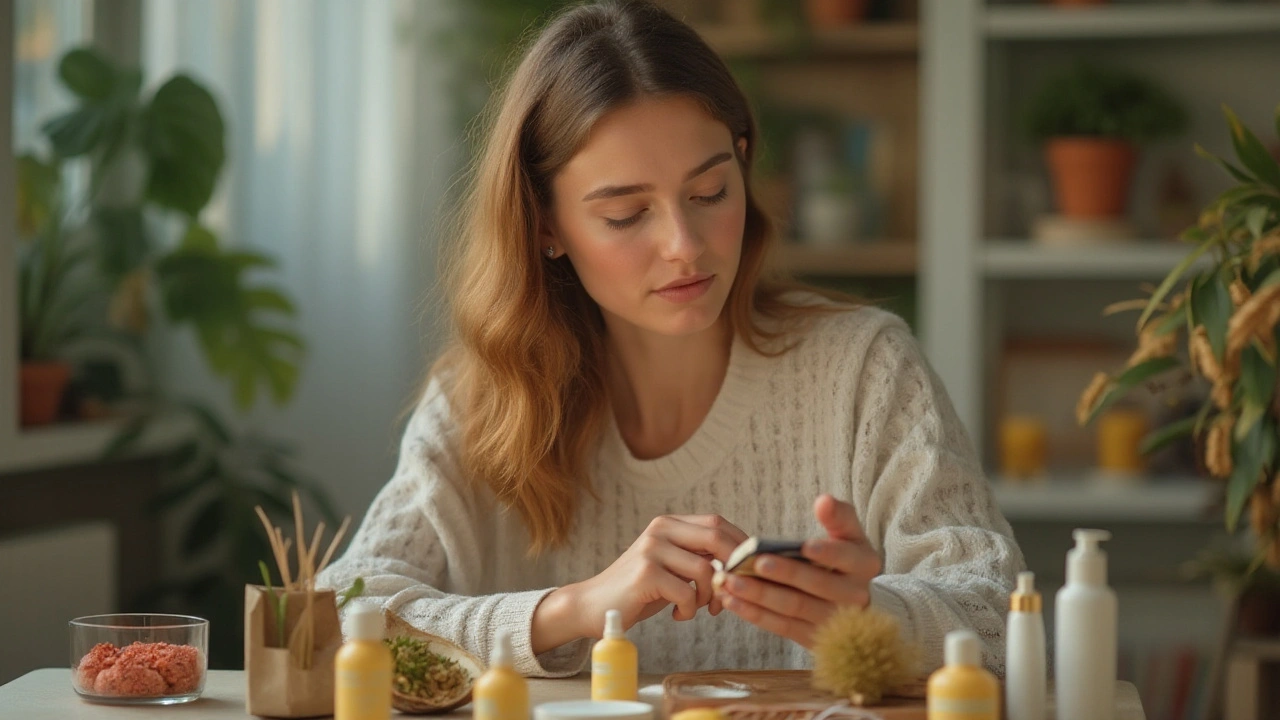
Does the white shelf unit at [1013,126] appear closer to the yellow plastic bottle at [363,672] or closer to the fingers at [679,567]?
the fingers at [679,567]

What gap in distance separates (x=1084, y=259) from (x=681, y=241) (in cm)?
182

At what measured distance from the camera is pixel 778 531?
71.4 inches

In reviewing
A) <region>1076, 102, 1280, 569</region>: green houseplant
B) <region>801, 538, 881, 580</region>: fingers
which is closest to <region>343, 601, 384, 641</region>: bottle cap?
<region>801, 538, 881, 580</region>: fingers

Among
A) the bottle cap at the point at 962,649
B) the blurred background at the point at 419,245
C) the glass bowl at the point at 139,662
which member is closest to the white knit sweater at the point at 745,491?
the glass bowl at the point at 139,662

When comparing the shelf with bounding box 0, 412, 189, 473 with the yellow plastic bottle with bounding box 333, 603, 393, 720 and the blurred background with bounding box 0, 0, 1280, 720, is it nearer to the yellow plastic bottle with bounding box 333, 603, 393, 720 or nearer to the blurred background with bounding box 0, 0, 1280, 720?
the blurred background with bounding box 0, 0, 1280, 720

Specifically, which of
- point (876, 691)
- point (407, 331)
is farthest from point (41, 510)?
point (876, 691)

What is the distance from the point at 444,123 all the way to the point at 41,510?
125 cm

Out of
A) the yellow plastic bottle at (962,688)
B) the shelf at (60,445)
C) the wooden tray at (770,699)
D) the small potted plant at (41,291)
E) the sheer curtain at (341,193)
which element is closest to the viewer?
the yellow plastic bottle at (962,688)

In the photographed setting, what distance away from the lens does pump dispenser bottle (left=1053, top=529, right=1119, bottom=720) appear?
1.14 meters

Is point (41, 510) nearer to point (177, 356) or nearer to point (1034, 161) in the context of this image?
point (177, 356)

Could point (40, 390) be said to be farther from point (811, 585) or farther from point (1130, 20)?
point (1130, 20)

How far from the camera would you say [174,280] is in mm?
2898

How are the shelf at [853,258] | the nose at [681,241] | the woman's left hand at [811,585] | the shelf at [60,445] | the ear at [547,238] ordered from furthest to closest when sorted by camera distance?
the shelf at [853,258]
the shelf at [60,445]
the ear at [547,238]
the nose at [681,241]
the woman's left hand at [811,585]

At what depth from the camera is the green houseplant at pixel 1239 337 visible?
1.60 metres
